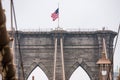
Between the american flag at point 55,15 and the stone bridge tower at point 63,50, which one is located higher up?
the american flag at point 55,15

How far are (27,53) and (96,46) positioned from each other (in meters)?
8.23

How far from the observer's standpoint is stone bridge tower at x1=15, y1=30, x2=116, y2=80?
171ft

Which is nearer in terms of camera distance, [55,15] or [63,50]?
[55,15]

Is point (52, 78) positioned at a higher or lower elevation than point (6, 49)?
lower

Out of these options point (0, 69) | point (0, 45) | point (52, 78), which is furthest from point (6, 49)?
→ point (52, 78)

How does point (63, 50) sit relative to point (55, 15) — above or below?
below

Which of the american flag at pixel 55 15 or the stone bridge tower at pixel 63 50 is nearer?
the american flag at pixel 55 15

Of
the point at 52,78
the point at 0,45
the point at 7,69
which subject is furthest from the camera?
the point at 52,78

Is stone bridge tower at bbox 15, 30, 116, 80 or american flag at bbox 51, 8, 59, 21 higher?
american flag at bbox 51, 8, 59, 21

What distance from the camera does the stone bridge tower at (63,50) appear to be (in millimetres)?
51969

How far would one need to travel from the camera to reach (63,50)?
52656 millimetres

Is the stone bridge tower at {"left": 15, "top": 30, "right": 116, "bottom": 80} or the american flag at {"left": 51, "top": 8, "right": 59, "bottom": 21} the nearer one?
the american flag at {"left": 51, "top": 8, "right": 59, "bottom": 21}

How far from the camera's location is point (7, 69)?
11227mm

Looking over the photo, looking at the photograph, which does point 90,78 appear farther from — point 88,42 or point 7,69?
point 7,69
